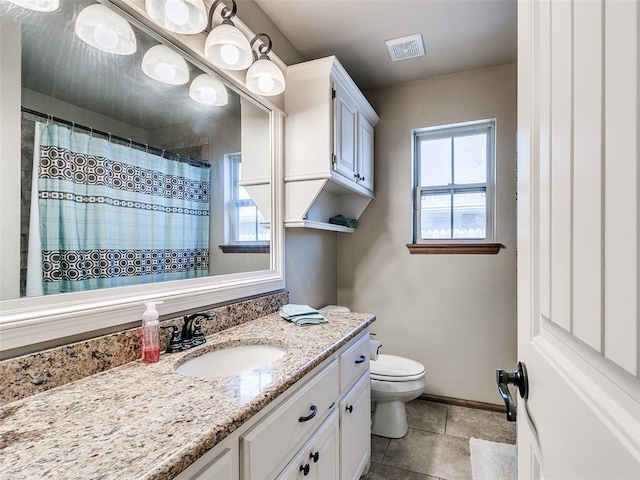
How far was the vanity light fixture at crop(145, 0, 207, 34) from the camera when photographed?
1.18m

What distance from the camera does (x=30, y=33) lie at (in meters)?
0.91

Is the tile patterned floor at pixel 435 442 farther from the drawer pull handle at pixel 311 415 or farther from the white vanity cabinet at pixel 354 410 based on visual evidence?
the drawer pull handle at pixel 311 415

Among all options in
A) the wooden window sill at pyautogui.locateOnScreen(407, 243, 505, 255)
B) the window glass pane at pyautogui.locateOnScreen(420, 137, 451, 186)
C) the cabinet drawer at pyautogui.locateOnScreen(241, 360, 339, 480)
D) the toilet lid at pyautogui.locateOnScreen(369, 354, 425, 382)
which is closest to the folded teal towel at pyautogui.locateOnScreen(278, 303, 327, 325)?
the cabinet drawer at pyautogui.locateOnScreen(241, 360, 339, 480)

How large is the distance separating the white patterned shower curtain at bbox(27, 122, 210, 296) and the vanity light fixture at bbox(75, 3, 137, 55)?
31 cm

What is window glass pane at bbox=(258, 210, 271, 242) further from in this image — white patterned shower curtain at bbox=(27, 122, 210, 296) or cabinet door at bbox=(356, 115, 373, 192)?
cabinet door at bbox=(356, 115, 373, 192)

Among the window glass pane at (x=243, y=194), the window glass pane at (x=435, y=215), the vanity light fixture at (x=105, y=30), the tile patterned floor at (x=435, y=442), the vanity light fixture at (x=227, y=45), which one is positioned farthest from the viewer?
the window glass pane at (x=435, y=215)

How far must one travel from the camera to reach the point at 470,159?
2662 mm

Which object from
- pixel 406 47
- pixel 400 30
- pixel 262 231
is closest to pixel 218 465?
pixel 262 231

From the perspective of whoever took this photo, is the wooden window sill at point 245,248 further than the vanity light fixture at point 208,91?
Yes

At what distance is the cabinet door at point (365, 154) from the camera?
7.86 ft

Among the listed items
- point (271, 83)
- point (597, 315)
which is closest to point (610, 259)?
point (597, 315)

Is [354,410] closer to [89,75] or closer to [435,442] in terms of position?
[435,442]

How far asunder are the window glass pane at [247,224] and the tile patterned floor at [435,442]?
55.7 inches

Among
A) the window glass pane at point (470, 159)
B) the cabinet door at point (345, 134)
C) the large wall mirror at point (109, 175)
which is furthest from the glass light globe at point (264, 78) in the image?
the window glass pane at point (470, 159)
